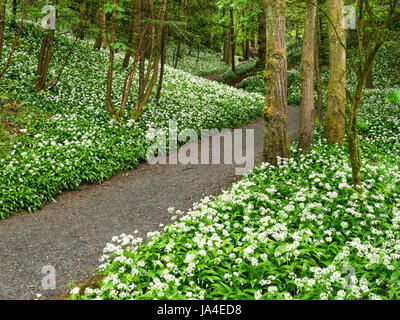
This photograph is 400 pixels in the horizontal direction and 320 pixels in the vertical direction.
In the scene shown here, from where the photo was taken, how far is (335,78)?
9430 mm

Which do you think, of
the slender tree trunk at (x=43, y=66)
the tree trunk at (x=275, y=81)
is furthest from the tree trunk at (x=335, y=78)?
the slender tree trunk at (x=43, y=66)

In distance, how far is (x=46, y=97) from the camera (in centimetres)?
1187

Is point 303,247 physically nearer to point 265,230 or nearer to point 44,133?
Result: point 265,230

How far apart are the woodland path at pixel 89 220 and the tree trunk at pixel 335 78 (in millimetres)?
2586

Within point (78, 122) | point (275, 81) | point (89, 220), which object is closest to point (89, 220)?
point (89, 220)

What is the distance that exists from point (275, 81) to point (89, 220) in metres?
5.58

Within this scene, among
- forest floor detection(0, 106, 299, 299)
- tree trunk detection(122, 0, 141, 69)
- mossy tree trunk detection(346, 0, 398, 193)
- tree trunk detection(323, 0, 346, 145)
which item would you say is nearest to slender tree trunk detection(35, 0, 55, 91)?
tree trunk detection(122, 0, 141, 69)

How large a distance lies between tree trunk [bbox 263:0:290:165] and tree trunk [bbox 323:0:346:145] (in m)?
2.36

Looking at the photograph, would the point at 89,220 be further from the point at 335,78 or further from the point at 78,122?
the point at 335,78

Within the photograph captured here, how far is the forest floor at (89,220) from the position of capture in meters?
4.91

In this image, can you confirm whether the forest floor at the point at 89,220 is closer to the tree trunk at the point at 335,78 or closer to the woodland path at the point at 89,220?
the woodland path at the point at 89,220
